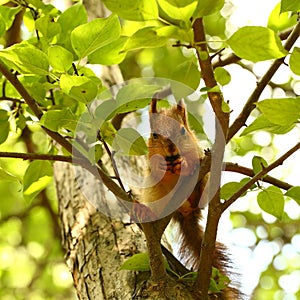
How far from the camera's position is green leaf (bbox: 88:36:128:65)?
122 cm

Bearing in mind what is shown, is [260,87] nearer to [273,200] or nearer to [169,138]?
[273,200]

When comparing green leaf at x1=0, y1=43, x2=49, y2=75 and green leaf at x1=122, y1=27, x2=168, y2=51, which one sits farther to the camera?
green leaf at x1=0, y1=43, x2=49, y2=75

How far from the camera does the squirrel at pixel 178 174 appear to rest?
1.86 m

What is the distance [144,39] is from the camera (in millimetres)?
884

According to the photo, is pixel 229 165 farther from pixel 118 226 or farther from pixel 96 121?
pixel 118 226

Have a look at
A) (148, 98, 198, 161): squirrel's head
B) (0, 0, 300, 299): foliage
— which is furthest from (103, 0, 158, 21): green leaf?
(148, 98, 198, 161): squirrel's head

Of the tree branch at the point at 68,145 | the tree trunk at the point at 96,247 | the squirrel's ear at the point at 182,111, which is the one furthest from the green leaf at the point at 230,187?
the squirrel's ear at the point at 182,111

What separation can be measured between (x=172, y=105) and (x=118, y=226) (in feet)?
2.20

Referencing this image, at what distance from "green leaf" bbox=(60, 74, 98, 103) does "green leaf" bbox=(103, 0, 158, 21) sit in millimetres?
158

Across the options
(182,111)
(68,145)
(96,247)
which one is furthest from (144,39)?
(182,111)

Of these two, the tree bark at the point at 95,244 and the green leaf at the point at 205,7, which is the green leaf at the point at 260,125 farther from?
the tree bark at the point at 95,244

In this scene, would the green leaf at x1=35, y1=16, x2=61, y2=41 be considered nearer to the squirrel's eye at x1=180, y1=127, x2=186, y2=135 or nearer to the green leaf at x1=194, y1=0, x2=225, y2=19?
the green leaf at x1=194, y1=0, x2=225, y2=19

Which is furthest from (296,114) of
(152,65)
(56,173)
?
(152,65)

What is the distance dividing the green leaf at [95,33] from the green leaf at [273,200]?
0.50 metres
